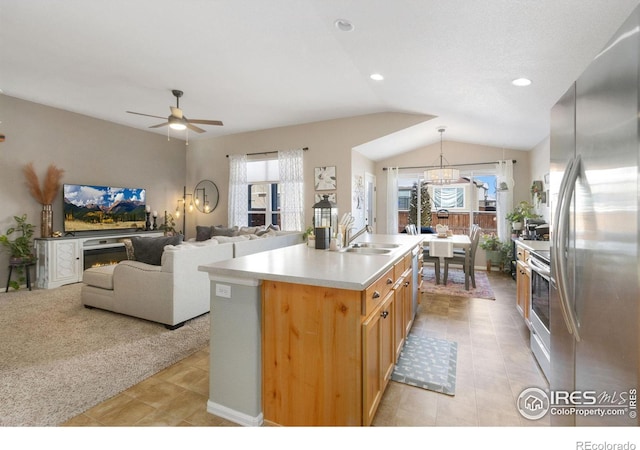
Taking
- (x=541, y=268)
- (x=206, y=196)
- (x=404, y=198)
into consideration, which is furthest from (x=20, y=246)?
(x=404, y=198)

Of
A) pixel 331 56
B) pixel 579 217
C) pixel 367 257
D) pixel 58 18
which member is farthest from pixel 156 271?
pixel 579 217

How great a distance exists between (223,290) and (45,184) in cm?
516

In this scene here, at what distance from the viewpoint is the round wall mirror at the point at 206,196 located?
7148mm

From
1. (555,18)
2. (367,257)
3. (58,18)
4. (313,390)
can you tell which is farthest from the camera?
(58,18)

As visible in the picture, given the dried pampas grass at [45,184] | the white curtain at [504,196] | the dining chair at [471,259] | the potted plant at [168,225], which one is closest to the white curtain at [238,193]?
the potted plant at [168,225]

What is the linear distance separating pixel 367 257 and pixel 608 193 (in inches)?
52.9

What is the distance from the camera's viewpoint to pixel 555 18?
1943 mm

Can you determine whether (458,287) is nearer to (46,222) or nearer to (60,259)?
(60,259)

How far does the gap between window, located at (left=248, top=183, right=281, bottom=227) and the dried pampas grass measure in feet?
11.1

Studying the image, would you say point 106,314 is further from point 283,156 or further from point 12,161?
point 283,156

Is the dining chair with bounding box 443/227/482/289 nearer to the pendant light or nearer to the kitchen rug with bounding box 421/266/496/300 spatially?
the kitchen rug with bounding box 421/266/496/300

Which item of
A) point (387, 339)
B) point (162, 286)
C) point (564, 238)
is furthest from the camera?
point (162, 286)

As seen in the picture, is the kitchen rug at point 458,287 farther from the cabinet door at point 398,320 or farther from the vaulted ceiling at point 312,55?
the vaulted ceiling at point 312,55

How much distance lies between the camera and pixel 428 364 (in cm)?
236
